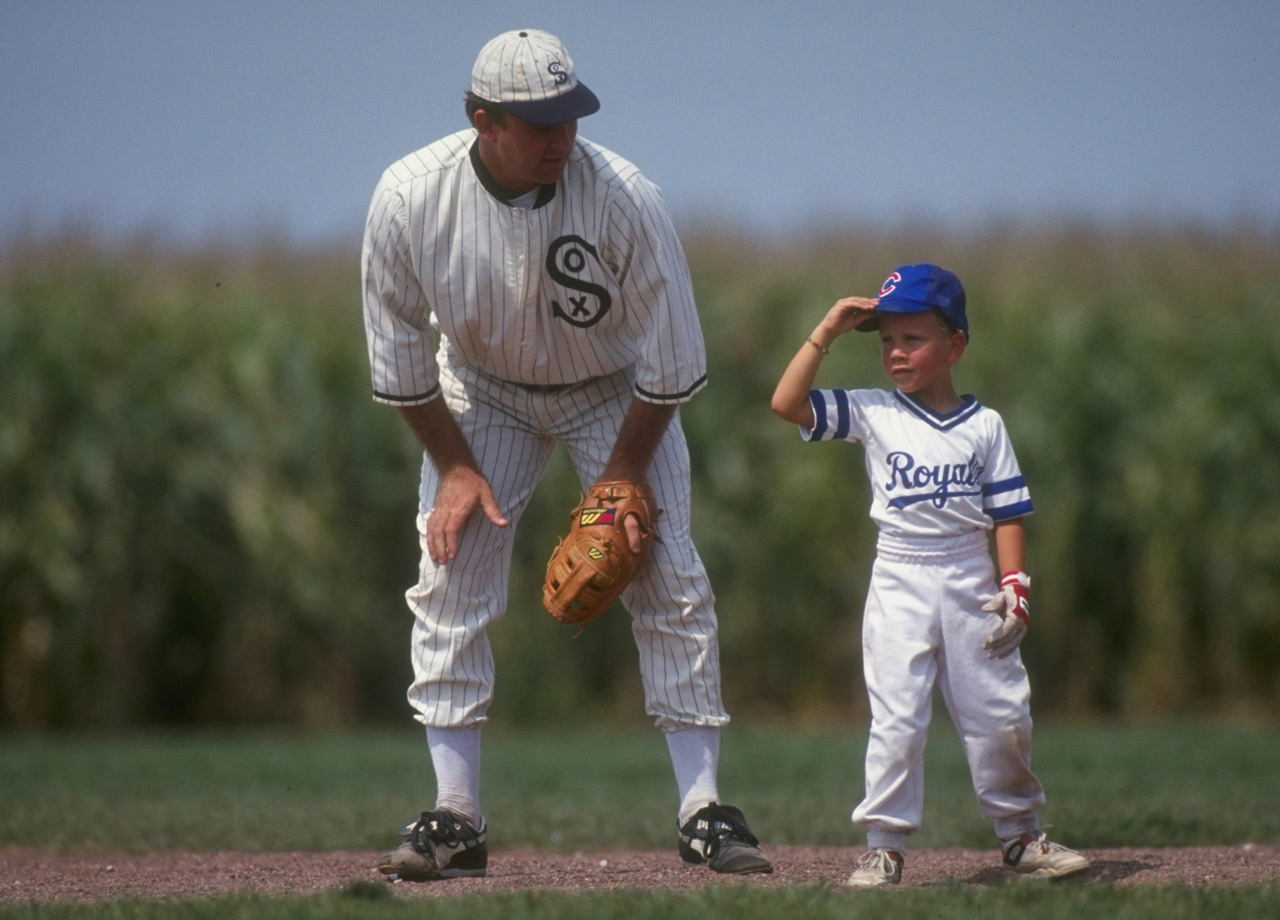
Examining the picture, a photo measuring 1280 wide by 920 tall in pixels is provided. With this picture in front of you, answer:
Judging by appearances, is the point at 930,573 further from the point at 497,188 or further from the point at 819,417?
the point at 497,188

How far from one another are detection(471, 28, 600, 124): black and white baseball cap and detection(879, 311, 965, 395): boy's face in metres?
1.02

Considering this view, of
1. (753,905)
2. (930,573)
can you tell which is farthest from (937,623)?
(753,905)

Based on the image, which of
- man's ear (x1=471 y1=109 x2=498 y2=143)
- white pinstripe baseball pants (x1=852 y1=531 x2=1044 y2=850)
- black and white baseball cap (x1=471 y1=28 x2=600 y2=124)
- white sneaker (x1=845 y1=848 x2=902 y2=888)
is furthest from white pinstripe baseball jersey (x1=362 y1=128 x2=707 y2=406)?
white sneaker (x1=845 y1=848 x2=902 y2=888)

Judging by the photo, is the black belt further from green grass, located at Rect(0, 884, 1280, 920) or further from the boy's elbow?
green grass, located at Rect(0, 884, 1280, 920)

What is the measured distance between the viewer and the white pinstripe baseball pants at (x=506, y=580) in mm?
4449

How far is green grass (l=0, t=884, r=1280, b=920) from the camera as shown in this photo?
10.7ft

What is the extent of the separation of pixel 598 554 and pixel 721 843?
35.1 inches

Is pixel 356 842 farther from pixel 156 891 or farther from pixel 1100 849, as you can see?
pixel 1100 849

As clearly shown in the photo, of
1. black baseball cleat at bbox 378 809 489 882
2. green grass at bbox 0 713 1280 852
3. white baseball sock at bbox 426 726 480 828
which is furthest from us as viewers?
green grass at bbox 0 713 1280 852

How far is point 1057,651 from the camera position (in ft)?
37.7

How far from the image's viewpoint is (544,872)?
4.56 metres

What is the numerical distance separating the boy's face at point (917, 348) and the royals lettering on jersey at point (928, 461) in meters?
0.07

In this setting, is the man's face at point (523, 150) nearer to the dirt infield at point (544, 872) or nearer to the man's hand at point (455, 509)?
the man's hand at point (455, 509)

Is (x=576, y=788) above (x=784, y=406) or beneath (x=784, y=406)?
beneath
